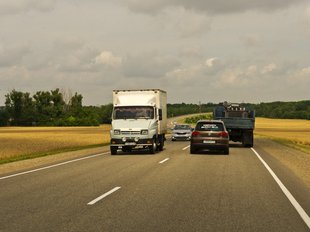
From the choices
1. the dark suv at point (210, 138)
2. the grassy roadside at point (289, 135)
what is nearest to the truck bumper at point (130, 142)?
the dark suv at point (210, 138)

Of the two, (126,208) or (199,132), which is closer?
(126,208)

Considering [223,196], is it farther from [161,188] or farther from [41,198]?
[41,198]

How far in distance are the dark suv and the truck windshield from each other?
2419mm

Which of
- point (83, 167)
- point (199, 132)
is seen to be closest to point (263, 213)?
point (83, 167)

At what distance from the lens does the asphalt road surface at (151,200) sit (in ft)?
23.5

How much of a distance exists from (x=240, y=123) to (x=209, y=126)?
709 cm

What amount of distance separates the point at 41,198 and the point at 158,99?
14.8 meters

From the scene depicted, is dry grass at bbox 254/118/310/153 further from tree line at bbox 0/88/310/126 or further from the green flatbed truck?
tree line at bbox 0/88/310/126

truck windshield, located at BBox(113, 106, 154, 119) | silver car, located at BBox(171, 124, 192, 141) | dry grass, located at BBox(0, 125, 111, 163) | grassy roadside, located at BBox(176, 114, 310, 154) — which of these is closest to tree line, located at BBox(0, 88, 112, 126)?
grassy roadside, located at BBox(176, 114, 310, 154)

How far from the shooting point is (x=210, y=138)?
22.2 metres

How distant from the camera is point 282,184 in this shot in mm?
11914

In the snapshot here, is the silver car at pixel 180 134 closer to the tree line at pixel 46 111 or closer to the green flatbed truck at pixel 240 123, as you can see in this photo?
the green flatbed truck at pixel 240 123

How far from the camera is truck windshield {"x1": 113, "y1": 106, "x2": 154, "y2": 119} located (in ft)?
74.8

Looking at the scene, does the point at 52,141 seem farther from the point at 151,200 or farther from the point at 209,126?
the point at 151,200
